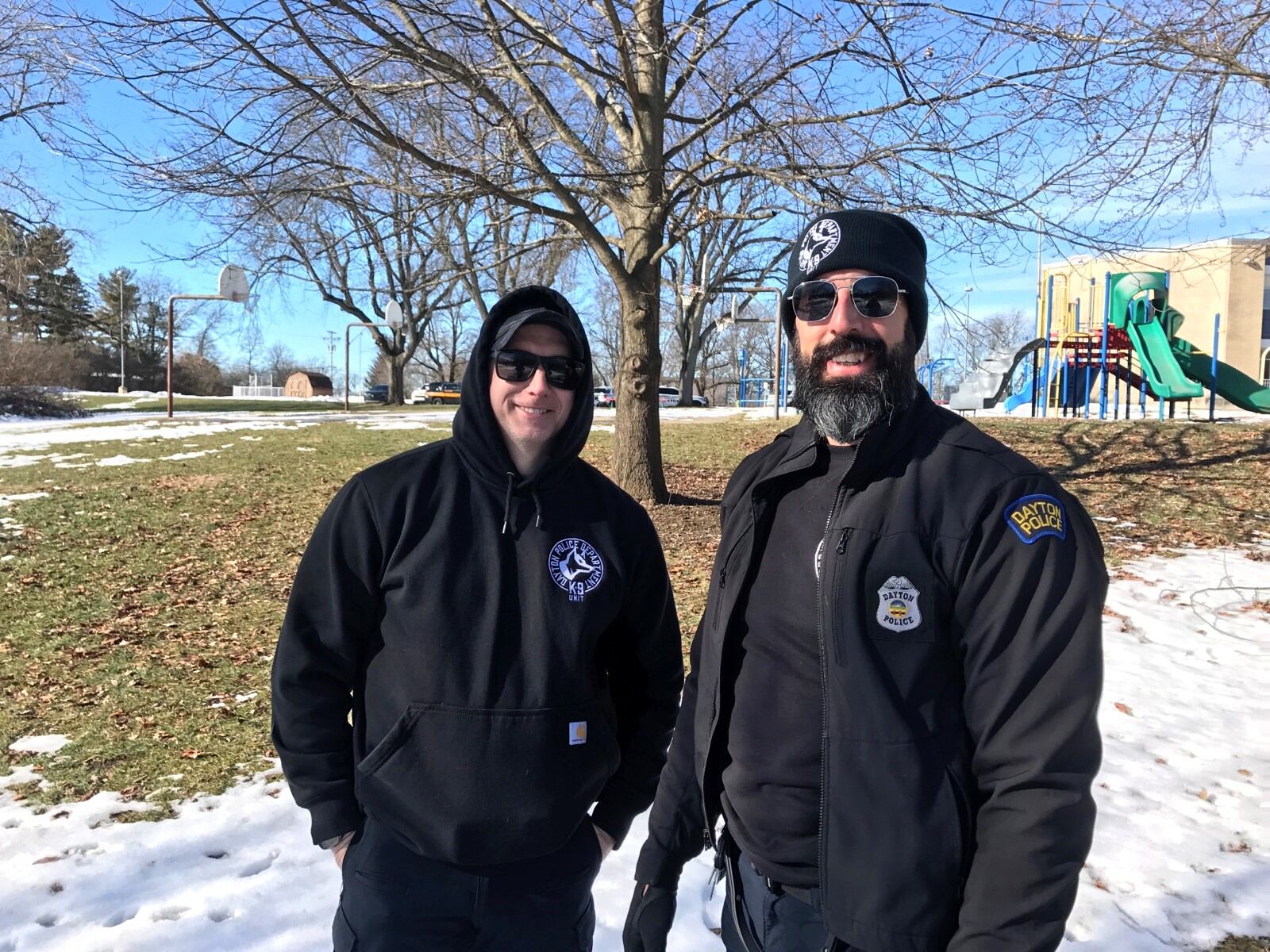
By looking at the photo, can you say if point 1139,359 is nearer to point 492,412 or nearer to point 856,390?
point 856,390

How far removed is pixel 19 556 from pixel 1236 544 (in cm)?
1192

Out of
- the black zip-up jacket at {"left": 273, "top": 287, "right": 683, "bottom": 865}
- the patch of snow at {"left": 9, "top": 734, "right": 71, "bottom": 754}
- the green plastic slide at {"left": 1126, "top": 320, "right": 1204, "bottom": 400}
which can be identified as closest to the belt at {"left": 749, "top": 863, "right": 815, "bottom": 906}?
the black zip-up jacket at {"left": 273, "top": 287, "right": 683, "bottom": 865}

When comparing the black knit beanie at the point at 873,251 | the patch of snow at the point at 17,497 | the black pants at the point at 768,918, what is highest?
the black knit beanie at the point at 873,251

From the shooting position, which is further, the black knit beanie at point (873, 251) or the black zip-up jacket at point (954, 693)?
the black knit beanie at point (873, 251)

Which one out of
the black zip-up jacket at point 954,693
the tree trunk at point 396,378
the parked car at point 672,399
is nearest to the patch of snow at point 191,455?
the black zip-up jacket at point 954,693

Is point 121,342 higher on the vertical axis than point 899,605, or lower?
higher

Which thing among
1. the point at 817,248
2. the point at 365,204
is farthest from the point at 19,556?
the point at 817,248

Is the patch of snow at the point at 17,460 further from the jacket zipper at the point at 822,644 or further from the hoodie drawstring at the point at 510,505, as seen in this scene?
the jacket zipper at the point at 822,644

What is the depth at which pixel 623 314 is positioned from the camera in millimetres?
9320

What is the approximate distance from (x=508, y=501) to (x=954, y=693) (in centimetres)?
108

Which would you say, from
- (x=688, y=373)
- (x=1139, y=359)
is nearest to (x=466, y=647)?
(x=1139, y=359)

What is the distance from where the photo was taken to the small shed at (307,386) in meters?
62.0

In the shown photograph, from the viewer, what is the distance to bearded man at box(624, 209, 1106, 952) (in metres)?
1.36

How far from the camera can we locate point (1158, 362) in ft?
61.2
